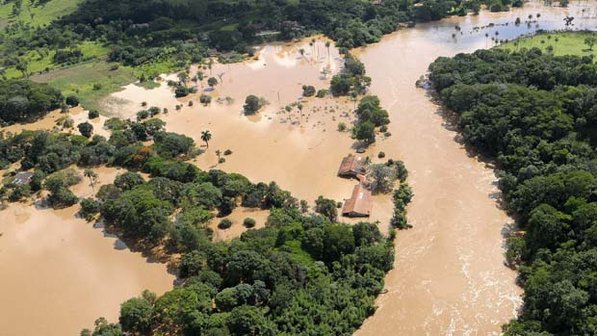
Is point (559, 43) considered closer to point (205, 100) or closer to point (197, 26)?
point (205, 100)

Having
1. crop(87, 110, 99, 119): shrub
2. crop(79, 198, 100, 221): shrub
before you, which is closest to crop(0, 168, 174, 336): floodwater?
crop(79, 198, 100, 221): shrub

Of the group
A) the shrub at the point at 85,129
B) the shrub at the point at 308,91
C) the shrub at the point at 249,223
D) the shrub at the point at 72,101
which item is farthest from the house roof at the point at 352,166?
the shrub at the point at 72,101

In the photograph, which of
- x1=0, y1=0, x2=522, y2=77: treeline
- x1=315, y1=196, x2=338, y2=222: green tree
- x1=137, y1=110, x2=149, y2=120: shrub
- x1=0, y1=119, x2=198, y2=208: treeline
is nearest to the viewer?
x1=315, y1=196, x2=338, y2=222: green tree

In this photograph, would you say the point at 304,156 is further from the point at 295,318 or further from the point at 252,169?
the point at 295,318

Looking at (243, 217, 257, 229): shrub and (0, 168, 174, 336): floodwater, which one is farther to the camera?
(243, 217, 257, 229): shrub

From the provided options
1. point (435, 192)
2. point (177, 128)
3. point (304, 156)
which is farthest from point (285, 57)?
point (435, 192)

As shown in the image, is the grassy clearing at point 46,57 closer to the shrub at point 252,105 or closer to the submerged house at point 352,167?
the shrub at point 252,105

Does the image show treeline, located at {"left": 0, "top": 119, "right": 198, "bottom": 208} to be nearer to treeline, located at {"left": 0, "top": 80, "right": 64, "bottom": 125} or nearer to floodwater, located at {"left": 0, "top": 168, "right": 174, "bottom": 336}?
floodwater, located at {"left": 0, "top": 168, "right": 174, "bottom": 336}
